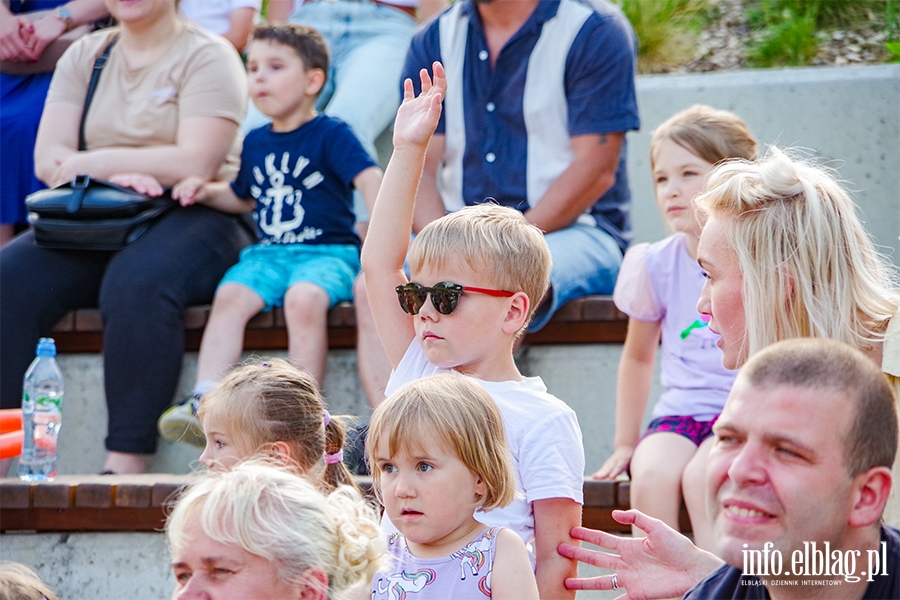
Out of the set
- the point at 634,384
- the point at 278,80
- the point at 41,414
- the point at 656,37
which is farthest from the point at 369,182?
the point at 656,37

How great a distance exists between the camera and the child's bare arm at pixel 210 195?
4008mm

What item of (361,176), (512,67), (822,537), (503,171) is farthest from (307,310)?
(822,537)

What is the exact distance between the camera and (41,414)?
357 centimetres

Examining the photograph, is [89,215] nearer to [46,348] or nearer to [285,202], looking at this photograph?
[46,348]

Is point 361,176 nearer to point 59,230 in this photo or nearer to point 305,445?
point 59,230

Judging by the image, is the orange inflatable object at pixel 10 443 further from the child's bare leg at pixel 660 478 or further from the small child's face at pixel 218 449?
the child's bare leg at pixel 660 478

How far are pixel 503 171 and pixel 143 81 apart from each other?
5.05 ft

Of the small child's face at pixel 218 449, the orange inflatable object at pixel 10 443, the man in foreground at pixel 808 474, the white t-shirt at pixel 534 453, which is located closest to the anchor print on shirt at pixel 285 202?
the orange inflatable object at pixel 10 443

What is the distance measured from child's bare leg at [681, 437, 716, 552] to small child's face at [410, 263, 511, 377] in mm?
860

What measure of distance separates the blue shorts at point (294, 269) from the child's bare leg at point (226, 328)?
0.14ft

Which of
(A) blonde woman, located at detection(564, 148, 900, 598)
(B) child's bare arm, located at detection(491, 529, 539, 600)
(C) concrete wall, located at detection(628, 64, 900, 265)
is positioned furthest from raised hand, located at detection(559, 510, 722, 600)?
(C) concrete wall, located at detection(628, 64, 900, 265)

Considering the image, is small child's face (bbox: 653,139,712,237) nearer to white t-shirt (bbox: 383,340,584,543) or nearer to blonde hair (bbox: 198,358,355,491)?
white t-shirt (bbox: 383,340,584,543)

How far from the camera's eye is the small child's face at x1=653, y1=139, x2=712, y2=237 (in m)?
3.32

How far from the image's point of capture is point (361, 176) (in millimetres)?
3979
